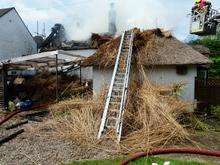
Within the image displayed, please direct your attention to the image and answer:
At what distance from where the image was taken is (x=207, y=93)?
72.0ft

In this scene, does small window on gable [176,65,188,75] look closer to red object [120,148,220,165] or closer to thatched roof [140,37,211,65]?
thatched roof [140,37,211,65]

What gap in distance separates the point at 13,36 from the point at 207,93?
24.0 m

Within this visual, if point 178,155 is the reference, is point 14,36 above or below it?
above

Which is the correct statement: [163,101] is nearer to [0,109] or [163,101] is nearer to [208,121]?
Answer: [208,121]

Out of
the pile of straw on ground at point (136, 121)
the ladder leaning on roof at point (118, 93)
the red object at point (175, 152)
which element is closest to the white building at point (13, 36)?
the ladder leaning on roof at point (118, 93)

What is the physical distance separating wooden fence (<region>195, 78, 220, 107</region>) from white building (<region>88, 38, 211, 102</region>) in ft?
4.71

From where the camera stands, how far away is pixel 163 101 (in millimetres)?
15023

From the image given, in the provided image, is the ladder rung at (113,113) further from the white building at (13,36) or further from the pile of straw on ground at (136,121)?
the white building at (13,36)

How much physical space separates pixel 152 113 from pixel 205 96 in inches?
352

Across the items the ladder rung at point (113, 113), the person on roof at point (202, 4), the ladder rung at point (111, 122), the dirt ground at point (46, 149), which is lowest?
the dirt ground at point (46, 149)

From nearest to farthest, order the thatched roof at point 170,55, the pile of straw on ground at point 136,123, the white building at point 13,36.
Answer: the pile of straw on ground at point 136,123
the thatched roof at point 170,55
the white building at point 13,36

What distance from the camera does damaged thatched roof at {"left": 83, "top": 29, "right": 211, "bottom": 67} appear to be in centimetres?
1934

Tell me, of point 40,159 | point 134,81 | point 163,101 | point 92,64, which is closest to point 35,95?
point 92,64

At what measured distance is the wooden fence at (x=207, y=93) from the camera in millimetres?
21672
